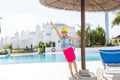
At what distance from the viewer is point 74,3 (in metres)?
7.53

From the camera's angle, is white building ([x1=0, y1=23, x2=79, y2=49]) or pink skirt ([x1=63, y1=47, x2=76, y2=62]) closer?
pink skirt ([x1=63, y1=47, x2=76, y2=62])

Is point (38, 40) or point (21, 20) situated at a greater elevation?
point (21, 20)

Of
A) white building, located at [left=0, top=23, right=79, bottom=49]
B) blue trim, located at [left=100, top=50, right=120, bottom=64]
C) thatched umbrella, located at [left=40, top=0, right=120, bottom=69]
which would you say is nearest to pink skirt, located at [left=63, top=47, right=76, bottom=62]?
blue trim, located at [left=100, top=50, right=120, bottom=64]

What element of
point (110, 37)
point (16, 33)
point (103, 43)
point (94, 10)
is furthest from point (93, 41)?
point (94, 10)

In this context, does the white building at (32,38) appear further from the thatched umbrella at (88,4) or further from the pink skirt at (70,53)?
the pink skirt at (70,53)

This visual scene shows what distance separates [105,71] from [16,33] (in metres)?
38.1

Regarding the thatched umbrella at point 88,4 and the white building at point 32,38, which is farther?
the white building at point 32,38

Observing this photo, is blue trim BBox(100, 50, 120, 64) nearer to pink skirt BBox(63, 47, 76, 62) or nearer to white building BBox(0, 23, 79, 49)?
pink skirt BBox(63, 47, 76, 62)

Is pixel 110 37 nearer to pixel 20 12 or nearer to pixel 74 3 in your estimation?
pixel 20 12

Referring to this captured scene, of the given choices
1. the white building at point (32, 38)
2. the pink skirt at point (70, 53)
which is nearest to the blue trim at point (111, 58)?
the pink skirt at point (70, 53)

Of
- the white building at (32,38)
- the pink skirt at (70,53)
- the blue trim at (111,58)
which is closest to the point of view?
the pink skirt at (70,53)

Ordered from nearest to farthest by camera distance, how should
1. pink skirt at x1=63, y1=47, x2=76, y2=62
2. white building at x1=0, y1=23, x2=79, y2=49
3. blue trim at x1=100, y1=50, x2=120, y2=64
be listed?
pink skirt at x1=63, y1=47, x2=76, y2=62
blue trim at x1=100, y1=50, x2=120, y2=64
white building at x1=0, y1=23, x2=79, y2=49

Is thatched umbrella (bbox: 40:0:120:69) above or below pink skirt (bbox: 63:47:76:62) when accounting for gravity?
above

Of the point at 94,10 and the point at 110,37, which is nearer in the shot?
the point at 94,10
